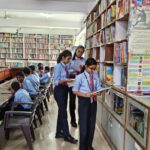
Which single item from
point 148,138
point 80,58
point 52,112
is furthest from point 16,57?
point 148,138

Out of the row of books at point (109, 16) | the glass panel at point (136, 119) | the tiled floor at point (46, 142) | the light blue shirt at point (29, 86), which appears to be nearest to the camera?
the glass panel at point (136, 119)

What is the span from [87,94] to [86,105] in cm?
16

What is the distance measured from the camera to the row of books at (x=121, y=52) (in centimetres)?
269

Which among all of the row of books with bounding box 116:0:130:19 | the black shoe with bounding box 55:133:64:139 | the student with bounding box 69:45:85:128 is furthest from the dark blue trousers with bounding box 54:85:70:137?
the row of books with bounding box 116:0:130:19

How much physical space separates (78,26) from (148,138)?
779cm

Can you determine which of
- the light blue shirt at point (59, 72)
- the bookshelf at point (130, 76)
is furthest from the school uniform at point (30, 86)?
the bookshelf at point (130, 76)

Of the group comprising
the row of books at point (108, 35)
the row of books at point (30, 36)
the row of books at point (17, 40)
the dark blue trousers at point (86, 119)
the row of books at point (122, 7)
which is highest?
the row of books at point (30, 36)

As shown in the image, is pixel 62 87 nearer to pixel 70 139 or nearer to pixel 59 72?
pixel 59 72

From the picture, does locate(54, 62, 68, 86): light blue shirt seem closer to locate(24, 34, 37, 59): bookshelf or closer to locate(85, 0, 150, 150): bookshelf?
locate(85, 0, 150, 150): bookshelf

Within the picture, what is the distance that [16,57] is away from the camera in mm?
10242

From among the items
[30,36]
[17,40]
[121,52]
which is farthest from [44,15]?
[121,52]

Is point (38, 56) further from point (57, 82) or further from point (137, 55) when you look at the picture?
point (137, 55)

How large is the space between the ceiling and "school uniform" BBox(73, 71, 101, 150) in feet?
12.8

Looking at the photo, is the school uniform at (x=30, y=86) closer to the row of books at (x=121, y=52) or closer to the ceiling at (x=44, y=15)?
the row of books at (x=121, y=52)
